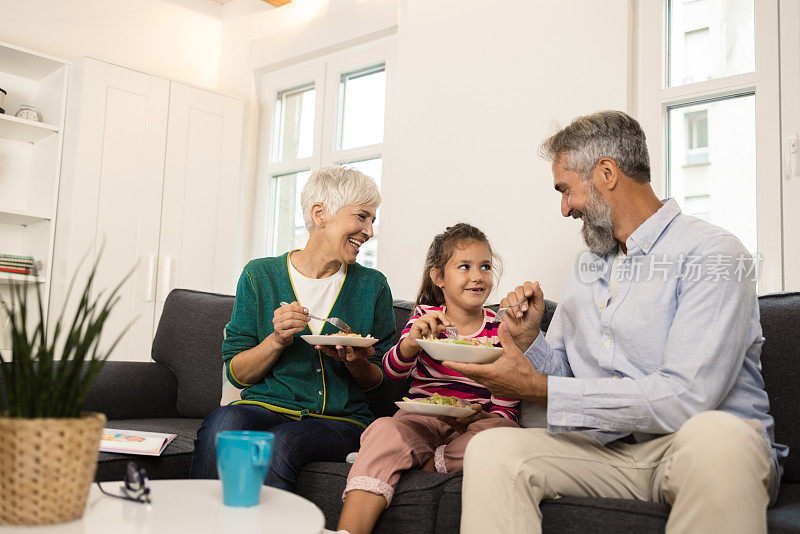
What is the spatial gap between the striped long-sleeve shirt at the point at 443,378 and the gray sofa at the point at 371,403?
0.17 meters

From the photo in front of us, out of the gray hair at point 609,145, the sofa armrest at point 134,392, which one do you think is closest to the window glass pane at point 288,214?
the sofa armrest at point 134,392

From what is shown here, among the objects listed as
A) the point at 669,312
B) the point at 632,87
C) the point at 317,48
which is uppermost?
the point at 317,48

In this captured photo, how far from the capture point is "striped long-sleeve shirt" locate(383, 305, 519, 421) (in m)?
2.02

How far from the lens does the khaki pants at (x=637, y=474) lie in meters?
1.21

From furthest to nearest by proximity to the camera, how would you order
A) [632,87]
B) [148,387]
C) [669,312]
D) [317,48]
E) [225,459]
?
[317,48]
[632,87]
[148,387]
[669,312]
[225,459]

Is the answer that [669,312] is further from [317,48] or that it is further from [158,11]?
[158,11]

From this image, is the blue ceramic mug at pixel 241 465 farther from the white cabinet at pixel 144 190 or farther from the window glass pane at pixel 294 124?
the window glass pane at pixel 294 124

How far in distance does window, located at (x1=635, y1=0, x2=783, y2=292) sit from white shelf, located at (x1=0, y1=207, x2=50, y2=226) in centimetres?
311

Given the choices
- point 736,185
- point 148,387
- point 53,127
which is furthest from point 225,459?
point 53,127

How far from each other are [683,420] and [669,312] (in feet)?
0.85

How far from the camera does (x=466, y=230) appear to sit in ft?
7.35

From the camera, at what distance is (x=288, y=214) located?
454 centimetres

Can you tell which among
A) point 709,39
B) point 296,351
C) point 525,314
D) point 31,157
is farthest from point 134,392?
point 709,39

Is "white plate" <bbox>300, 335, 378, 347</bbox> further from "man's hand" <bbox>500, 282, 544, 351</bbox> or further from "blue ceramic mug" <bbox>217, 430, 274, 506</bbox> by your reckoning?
"blue ceramic mug" <bbox>217, 430, 274, 506</bbox>
